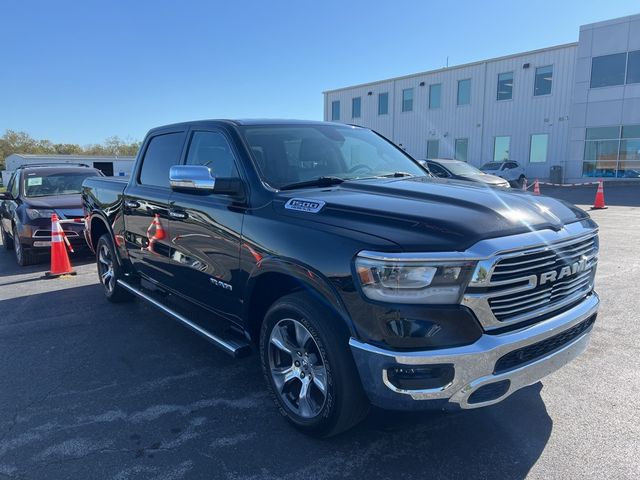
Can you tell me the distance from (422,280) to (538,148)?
Answer: 2932cm

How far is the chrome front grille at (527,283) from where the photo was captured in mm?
2316

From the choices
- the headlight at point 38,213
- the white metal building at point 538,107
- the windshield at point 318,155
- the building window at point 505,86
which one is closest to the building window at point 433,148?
the white metal building at point 538,107

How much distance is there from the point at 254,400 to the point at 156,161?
2.62 metres

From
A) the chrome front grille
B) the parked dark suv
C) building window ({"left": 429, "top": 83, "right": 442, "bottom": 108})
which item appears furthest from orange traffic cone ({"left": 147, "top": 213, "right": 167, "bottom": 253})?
building window ({"left": 429, "top": 83, "right": 442, "bottom": 108})

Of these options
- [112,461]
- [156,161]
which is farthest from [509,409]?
[156,161]

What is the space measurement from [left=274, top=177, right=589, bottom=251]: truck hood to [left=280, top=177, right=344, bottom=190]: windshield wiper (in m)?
0.10

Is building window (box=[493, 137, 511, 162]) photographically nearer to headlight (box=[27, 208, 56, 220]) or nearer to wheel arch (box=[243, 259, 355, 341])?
headlight (box=[27, 208, 56, 220])

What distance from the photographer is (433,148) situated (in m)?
33.6

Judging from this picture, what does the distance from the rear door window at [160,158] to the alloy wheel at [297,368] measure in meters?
2.12

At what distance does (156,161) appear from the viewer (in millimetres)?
4777

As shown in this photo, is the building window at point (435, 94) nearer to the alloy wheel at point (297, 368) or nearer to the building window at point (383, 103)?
the building window at point (383, 103)

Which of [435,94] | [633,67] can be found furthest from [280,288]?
[435,94]

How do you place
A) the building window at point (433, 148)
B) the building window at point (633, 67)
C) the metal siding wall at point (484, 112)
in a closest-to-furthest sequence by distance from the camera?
the building window at point (633, 67)
the metal siding wall at point (484, 112)
the building window at point (433, 148)

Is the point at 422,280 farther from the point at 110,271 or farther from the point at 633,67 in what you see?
the point at 633,67
